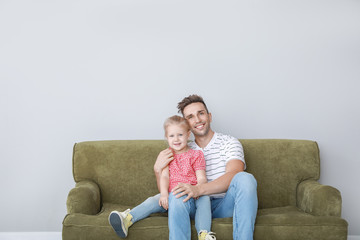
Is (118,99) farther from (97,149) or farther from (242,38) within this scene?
(242,38)

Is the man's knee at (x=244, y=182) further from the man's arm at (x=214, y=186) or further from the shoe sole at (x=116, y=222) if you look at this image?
the shoe sole at (x=116, y=222)

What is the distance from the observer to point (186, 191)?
234 centimetres

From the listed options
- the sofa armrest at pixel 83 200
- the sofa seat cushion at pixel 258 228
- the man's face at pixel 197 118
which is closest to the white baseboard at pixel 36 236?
the sofa armrest at pixel 83 200

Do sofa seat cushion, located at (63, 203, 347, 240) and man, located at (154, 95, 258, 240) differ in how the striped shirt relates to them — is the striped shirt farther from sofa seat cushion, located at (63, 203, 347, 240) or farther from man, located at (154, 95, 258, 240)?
sofa seat cushion, located at (63, 203, 347, 240)

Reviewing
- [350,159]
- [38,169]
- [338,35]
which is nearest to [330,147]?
[350,159]

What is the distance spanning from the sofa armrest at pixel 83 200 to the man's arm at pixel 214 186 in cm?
58

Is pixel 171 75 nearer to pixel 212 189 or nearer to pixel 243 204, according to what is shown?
pixel 212 189

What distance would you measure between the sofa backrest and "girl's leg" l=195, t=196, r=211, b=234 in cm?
60

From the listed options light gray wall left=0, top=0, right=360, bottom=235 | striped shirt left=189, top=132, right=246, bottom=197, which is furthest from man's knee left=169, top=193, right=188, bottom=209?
light gray wall left=0, top=0, right=360, bottom=235

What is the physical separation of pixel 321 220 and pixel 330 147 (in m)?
1.11

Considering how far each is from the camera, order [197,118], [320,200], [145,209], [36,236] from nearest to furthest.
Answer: [145,209]
[320,200]
[197,118]
[36,236]

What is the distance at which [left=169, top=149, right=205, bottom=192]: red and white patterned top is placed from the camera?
8.30ft

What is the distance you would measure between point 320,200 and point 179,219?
914 mm

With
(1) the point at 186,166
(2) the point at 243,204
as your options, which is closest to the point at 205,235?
(2) the point at 243,204
